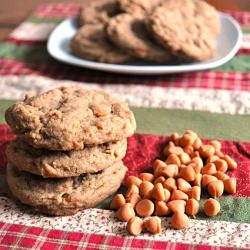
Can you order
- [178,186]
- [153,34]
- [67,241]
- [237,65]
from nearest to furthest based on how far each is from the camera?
1. [67,241]
2. [178,186]
3. [153,34]
4. [237,65]

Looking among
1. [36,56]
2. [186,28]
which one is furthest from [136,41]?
[36,56]

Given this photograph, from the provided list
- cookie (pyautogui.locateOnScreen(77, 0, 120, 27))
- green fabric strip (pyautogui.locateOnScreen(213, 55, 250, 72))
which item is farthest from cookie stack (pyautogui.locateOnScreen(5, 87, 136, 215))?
cookie (pyautogui.locateOnScreen(77, 0, 120, 27))

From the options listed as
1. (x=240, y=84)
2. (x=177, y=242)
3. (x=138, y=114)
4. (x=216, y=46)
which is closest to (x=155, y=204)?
(x=177, y=242)

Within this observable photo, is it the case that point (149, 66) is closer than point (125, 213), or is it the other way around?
point (125, 213)

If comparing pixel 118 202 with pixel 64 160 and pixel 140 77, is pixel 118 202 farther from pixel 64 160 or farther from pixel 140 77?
pixel 140 77

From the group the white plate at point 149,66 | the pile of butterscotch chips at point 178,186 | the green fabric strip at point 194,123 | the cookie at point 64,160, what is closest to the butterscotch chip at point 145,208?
the pile of butterscotch chips at point 178,186

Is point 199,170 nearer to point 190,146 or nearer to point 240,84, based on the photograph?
point 190,146

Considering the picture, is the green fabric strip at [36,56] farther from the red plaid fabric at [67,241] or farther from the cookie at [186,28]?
the red plaid fabric at [67,241]
